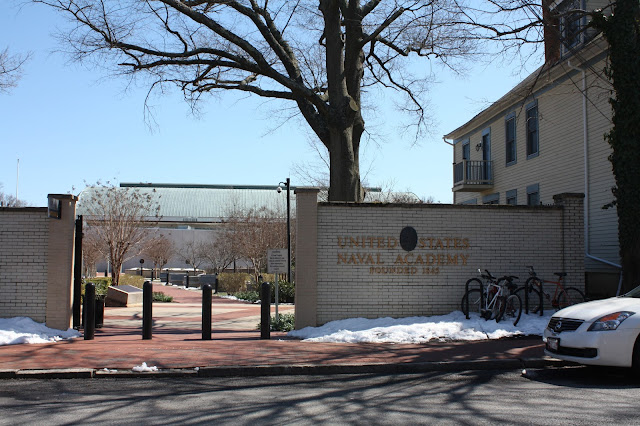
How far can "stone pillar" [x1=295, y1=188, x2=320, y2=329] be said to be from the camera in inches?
505

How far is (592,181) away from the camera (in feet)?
62.7

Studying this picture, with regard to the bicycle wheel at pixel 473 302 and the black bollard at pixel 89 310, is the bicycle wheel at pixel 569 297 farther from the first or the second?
the black bollard at pixel 89 310

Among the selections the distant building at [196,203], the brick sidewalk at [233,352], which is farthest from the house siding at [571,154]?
the distant building at [196,203]

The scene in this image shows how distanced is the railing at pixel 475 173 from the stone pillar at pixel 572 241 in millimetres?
12641

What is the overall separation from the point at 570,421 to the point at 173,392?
4.62m

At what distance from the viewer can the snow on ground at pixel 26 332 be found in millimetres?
11422

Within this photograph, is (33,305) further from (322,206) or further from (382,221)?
(382,221)

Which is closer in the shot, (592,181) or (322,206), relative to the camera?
(322,206)

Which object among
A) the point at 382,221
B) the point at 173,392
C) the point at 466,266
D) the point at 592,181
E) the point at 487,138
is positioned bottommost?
the point at 173,392

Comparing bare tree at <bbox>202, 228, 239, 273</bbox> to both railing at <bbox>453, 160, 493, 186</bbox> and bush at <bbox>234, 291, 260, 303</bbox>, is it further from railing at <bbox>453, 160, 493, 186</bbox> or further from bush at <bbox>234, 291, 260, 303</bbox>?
railing at <bbox>453, 160, 493, 186</bbox>

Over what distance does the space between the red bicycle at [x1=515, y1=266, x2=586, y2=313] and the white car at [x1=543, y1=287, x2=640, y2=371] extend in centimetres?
401

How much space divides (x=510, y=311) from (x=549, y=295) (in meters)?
1.26

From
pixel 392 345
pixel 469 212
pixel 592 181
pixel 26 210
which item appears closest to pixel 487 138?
pixel 592 181

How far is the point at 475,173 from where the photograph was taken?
2716 cm
